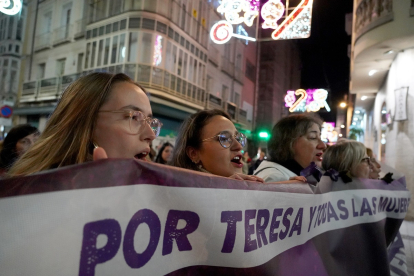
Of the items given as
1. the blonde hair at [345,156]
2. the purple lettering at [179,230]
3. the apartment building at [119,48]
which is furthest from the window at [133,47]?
the purple lettering at [179,230]

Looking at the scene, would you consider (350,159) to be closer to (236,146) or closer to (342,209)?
(342,209)

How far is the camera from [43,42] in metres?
10.6

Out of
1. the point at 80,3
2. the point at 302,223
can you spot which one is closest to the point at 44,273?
the point at 302,223

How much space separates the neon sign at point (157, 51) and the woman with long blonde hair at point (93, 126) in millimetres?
11504

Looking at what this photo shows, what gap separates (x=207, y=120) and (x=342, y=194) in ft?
3.95

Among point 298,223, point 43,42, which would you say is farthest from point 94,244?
point 43,42

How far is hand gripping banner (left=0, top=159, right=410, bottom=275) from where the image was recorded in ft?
2.27

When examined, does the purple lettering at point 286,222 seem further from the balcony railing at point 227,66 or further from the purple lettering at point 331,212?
the balcony railing at point 227,66

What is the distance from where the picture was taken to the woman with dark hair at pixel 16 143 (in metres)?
2.92

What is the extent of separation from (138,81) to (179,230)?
11.7 meters

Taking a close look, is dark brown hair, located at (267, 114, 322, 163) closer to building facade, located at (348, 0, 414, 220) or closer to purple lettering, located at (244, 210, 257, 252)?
purple lettering, located at (244, 210, 257, 252)

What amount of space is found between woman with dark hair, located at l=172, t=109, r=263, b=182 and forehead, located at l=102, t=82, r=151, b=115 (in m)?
0.80

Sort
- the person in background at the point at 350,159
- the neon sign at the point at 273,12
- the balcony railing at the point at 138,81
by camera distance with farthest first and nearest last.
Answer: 1. the balcony railing at the point at 138,81
2. the neon sign at the point at 273,12
3. the person in background at the point at 350,159

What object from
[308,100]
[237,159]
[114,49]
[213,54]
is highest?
[213,54]
